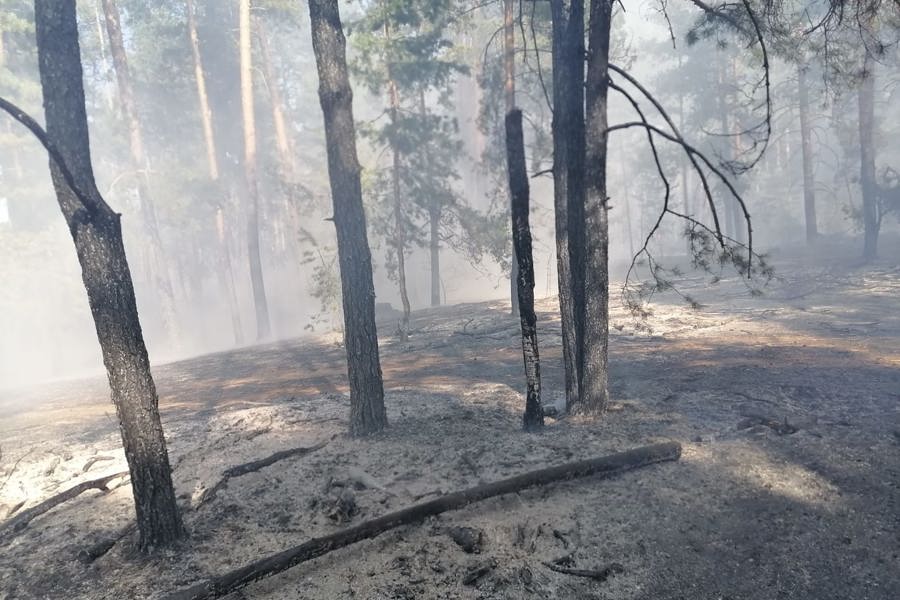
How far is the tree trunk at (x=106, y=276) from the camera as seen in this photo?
513cm

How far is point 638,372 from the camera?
36.2ft

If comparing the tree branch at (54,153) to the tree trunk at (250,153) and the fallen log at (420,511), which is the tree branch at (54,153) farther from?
the tree trunk at (250,153)

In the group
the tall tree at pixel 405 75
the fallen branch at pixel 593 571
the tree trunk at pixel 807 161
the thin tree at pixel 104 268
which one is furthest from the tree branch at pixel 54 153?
the tree trunk at pixel 807 161

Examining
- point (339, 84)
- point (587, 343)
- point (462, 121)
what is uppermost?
point (462, 121)

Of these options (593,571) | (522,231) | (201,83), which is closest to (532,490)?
(593,571)

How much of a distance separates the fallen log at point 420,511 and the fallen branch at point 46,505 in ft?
10.1

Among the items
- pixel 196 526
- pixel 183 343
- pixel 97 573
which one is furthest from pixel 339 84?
pixel 183 343

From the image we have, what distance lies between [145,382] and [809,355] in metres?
11.6

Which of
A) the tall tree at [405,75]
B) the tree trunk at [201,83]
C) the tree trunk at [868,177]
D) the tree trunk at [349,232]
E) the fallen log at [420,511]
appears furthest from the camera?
the tree trunk at [201,83]

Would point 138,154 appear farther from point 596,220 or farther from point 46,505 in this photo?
point 596,220

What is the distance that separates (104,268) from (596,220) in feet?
19.7

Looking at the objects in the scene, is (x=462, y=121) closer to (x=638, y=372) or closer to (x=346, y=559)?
(x=638, y=372)

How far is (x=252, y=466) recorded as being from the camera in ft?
23.7

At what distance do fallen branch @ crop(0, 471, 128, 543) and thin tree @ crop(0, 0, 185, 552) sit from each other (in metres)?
1.83
